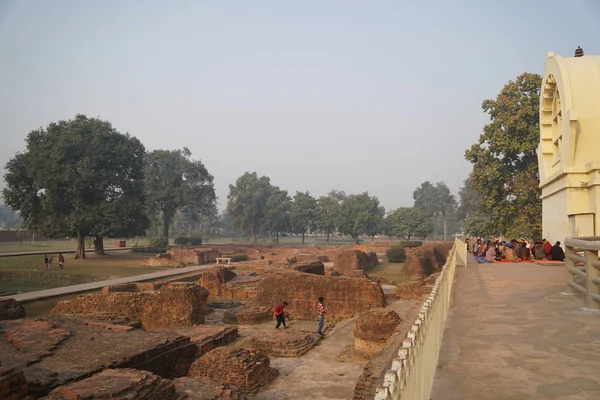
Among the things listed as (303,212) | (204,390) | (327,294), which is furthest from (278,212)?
(204,390)

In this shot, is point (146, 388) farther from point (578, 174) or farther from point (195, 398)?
point (578, 174)

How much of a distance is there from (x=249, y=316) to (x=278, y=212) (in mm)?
49688

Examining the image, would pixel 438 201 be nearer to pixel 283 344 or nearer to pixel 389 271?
pixel 389 271

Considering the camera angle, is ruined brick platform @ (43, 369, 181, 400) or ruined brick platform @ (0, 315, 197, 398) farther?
ruined brick platform @ (0, 315, 197, 398)

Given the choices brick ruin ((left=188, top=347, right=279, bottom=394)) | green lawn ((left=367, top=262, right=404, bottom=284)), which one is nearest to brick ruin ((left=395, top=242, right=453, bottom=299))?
green lawn ((left=367, top=262, right=404, bottom=284))

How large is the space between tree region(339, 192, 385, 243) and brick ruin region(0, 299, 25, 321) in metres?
49.9

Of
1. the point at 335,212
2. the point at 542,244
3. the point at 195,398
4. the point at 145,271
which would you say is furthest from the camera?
the point at 335,212

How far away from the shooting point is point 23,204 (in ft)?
95.3

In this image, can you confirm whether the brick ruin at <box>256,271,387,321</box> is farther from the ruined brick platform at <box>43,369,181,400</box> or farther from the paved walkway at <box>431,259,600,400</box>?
the ruined brick platform at <box>43,369,181,400</box>

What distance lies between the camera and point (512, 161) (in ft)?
75.2

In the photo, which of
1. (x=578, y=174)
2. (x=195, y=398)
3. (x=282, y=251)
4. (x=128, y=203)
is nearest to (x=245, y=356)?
(x=195, y=398)

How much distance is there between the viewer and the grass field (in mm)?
20219

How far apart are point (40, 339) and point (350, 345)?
718 cm

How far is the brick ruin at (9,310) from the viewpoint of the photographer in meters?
11.0
